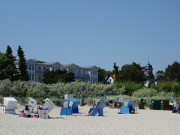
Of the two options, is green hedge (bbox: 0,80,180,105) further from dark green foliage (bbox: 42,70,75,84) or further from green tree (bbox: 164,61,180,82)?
green tree (bbox: 164,61,180,82)

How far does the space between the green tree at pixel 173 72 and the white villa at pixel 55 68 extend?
84.8 feet

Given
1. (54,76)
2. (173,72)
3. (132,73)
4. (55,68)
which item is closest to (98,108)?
(54,76)

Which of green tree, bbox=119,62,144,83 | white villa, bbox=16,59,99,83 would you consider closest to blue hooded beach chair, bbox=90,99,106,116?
green tree, bbox=119,62,144,83

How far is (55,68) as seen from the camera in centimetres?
9256

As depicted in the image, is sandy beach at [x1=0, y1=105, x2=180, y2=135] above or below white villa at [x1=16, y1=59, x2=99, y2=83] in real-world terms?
below

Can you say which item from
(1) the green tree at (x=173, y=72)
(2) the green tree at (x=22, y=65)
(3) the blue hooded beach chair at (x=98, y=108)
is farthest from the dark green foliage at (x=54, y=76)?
(3) the blue hooded beach chair at (x=98, y=108)

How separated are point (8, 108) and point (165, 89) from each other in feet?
107

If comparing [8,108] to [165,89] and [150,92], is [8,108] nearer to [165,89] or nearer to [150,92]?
[150,92]

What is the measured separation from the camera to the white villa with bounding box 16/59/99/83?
84.6 metres

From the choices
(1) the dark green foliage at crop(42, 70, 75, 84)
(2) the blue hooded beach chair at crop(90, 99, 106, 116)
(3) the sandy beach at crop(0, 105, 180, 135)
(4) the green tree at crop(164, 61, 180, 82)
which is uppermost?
(4) the green tree at crop(164, 61, 180, 82)

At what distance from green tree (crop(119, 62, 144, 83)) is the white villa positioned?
1655cm

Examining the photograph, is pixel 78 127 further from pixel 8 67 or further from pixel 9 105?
pixel 8 67

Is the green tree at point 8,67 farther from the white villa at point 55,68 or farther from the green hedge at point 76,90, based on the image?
the green hedge at point 76,90

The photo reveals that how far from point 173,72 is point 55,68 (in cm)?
3605
